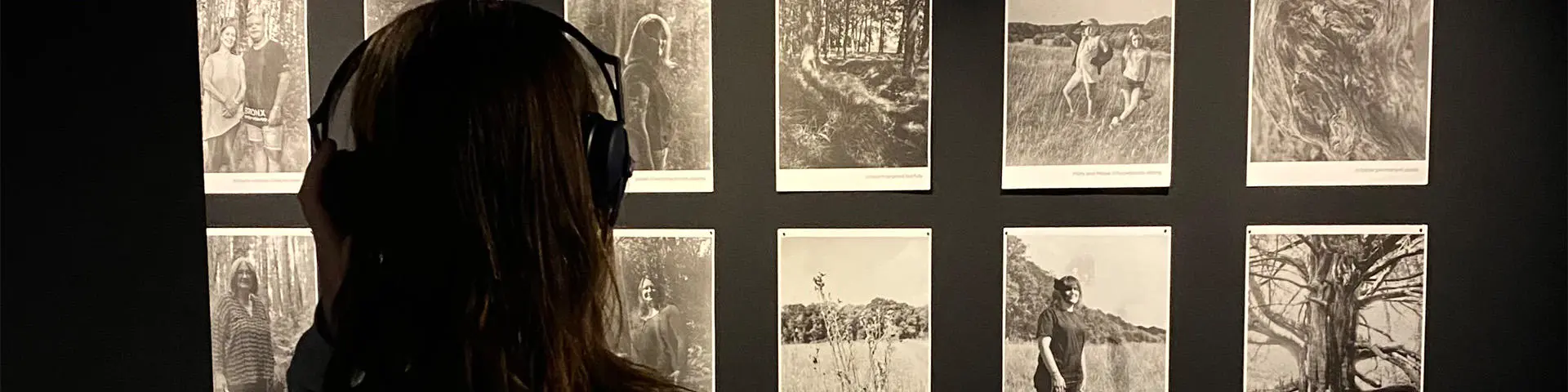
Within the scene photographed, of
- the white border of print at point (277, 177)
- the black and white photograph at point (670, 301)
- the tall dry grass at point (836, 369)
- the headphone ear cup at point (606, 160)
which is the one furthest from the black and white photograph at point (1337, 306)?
the white border of print at point (277, 177)

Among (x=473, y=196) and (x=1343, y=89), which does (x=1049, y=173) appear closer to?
(x=1343, y=89)

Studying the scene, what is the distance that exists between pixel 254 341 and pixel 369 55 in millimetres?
1398

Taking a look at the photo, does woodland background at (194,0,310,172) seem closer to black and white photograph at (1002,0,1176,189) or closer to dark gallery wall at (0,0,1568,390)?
dark gallery wall at (0,0,1568,390)

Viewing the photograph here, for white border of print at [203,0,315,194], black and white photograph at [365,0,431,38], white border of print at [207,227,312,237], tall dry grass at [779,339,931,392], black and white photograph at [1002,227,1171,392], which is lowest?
tall dry grass at [779,339,931,392]

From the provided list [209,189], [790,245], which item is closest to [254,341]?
[209,189]

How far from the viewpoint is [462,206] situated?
0.85 m

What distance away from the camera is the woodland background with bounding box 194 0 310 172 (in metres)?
1.97

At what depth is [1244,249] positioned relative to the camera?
6.07 feet

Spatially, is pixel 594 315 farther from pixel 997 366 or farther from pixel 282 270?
pixel 282 270

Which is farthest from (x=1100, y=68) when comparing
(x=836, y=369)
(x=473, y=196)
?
(x=473, y=196)

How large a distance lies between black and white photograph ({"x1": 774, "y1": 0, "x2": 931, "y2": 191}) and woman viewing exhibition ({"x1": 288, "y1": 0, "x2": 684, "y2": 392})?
3.13 feet

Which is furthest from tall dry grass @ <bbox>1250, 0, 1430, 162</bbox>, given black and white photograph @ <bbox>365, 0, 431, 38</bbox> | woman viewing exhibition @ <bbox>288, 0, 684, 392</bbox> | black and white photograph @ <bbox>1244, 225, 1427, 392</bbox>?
black and white photograph @ <bbox>365, 0, 431, 38</bbox>

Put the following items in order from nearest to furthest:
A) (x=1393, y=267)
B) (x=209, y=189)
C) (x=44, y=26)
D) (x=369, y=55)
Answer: (x=44, y=26) < (x=369, y=55) < (x=1393, y=267) < (x=209, y=189)

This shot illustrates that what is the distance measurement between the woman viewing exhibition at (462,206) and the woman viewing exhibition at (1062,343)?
3.88ft
